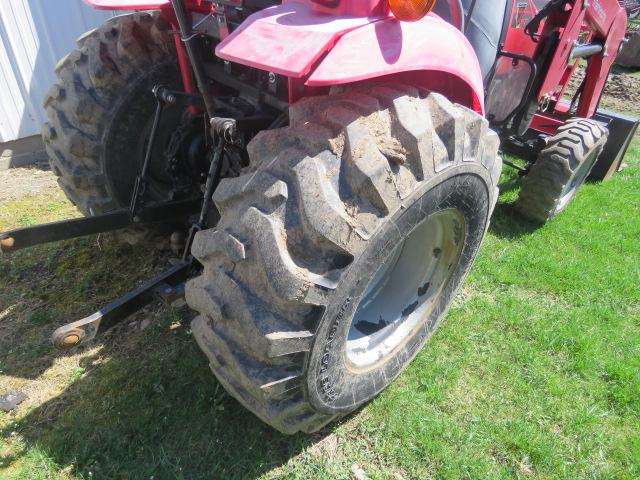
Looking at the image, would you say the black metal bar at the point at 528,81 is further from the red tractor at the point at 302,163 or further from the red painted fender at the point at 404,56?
the red painted fender at the point at 404,56

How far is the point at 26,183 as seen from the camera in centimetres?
445

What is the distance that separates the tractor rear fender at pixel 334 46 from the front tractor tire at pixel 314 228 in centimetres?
16

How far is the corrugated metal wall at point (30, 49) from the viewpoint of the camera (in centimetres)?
450

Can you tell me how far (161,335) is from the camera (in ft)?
8.77

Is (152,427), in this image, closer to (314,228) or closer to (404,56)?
(314,228)

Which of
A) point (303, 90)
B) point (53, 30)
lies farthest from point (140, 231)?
point (53, 30)

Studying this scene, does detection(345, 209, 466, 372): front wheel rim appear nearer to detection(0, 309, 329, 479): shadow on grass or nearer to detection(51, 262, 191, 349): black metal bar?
detection(0, 309, 329, 479): shadow on grass

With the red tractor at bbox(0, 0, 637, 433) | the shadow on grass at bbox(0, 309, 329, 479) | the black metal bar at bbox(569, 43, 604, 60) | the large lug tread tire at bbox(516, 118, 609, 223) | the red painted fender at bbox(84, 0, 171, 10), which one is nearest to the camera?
the red tractor at bbox(0, 0, 637, 433)

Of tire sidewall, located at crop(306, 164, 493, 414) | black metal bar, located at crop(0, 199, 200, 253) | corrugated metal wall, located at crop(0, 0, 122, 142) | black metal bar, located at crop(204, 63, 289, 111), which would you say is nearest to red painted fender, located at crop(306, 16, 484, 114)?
tire sidewall, located at crop(306, 164, 493, 414)

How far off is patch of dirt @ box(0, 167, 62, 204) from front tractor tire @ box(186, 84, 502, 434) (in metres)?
3.30

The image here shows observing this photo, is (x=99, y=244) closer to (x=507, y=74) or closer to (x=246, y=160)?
(x=246, y=160)

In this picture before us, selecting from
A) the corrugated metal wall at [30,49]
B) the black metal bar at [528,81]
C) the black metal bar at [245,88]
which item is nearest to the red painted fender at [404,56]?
the black metal bar at [245,88]

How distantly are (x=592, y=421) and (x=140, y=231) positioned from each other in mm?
2542

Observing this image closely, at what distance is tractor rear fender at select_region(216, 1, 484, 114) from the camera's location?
140 cm
